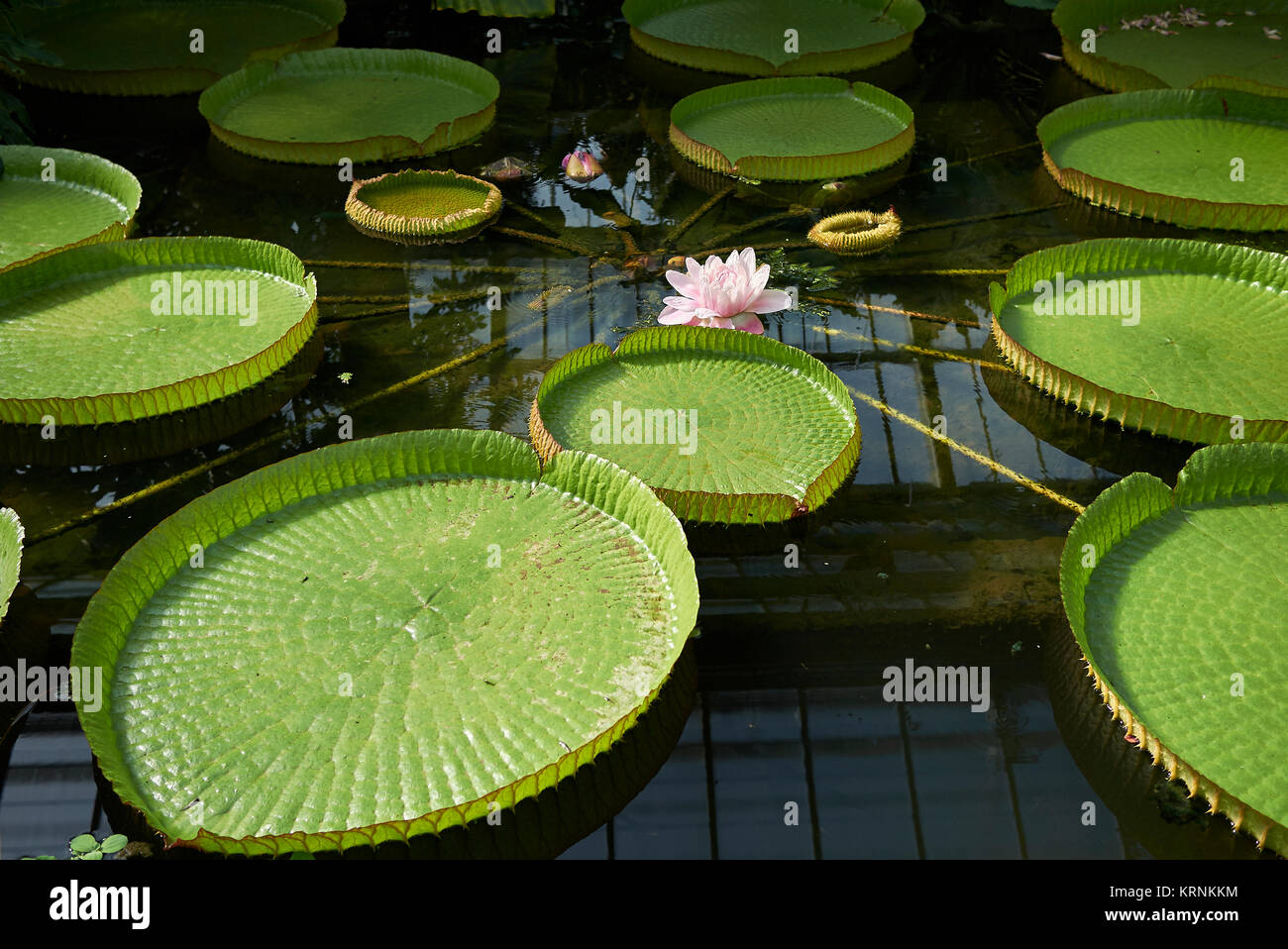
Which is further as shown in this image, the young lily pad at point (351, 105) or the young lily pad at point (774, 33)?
the young lily pad at point (774, 33)

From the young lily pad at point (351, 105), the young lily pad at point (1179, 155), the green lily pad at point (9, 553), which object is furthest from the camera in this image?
the young lily pad at point (351, 105)

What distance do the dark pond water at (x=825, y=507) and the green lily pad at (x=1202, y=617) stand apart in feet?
0.36

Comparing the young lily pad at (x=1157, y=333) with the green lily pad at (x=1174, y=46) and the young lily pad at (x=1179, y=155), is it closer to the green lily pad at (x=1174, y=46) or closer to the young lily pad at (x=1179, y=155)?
the young lily pad at (x=1179, y=155)

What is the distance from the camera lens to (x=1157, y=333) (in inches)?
165

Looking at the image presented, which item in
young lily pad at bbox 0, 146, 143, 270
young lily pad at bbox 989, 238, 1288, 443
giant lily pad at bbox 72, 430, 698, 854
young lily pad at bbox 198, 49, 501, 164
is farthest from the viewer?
young lily pad at bbox 198, 49, 501, 164

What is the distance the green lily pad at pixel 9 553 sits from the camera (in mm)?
2906

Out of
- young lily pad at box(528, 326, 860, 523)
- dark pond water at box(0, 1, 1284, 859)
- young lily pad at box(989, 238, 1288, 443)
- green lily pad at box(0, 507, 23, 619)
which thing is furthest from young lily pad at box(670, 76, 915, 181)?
green lily pad at box(0, 507, 23, 619)

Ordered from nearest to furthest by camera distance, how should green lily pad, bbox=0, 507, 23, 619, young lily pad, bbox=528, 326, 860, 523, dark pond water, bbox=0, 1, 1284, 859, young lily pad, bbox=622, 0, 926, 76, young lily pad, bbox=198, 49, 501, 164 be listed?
dark pond water, bbox=0, 1, 1284, 859
green lily pad, bbox=0, 507, 23, 619
young lily pad, bbox=528, 326, 860, 523
young lily pad, bbox=198, 49, 501, 164
young lily pad, bbox=622, 0, 926, 76

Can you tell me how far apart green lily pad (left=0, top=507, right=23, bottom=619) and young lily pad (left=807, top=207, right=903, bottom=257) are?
3.35 meters

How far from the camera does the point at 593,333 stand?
4.45 meters

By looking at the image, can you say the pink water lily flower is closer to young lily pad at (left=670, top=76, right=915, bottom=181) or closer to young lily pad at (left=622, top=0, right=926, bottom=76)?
young lily pad at (left=670, top=76, right=915, bottom=181)

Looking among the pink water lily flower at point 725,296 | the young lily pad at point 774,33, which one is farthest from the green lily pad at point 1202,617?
the young lily pad at point 774,33

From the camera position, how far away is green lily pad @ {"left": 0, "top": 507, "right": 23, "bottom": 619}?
291cm

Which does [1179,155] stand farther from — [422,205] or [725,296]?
[422,205]
